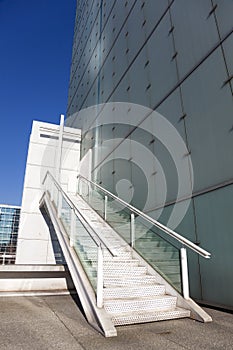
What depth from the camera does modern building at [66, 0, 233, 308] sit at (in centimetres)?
411

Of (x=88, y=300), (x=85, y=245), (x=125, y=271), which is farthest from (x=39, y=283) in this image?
(x=88, y=300)

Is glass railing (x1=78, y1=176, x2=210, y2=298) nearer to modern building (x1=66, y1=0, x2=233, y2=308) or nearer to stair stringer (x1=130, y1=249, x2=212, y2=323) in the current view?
stair stringer (x1=130, y1=249, x2=212, y2=323)

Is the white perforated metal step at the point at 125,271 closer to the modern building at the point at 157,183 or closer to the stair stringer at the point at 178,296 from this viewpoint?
the modern building at the point at 157,183

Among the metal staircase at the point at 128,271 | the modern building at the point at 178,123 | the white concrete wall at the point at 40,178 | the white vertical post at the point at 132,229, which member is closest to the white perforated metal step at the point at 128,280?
the metal staircase at the point at 128,271

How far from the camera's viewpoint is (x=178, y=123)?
5.43m

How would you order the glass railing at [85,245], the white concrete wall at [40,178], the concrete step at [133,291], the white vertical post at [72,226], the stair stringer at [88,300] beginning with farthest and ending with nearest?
the white concrete wall at [40,178]
the white vertical post at [72,226]
the concrete step at [133,291]
the glass railing at [85,245]
the stair stringer at [88,300]

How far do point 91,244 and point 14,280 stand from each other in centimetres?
267

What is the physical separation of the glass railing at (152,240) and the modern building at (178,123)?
65 cm

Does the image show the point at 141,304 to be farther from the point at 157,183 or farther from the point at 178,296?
the point at 157,183

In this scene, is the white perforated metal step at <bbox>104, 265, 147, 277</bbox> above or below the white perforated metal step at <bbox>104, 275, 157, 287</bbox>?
above

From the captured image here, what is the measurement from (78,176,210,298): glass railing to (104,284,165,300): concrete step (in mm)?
247

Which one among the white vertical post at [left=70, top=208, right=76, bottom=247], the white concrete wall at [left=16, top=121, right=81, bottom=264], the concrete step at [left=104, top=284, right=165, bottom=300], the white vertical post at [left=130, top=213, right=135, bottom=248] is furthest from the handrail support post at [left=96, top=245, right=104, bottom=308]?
the white concrete wall at [left=16, top=121, right=81, bottom=264]

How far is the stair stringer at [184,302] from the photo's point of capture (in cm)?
307

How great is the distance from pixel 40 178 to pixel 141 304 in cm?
1053
